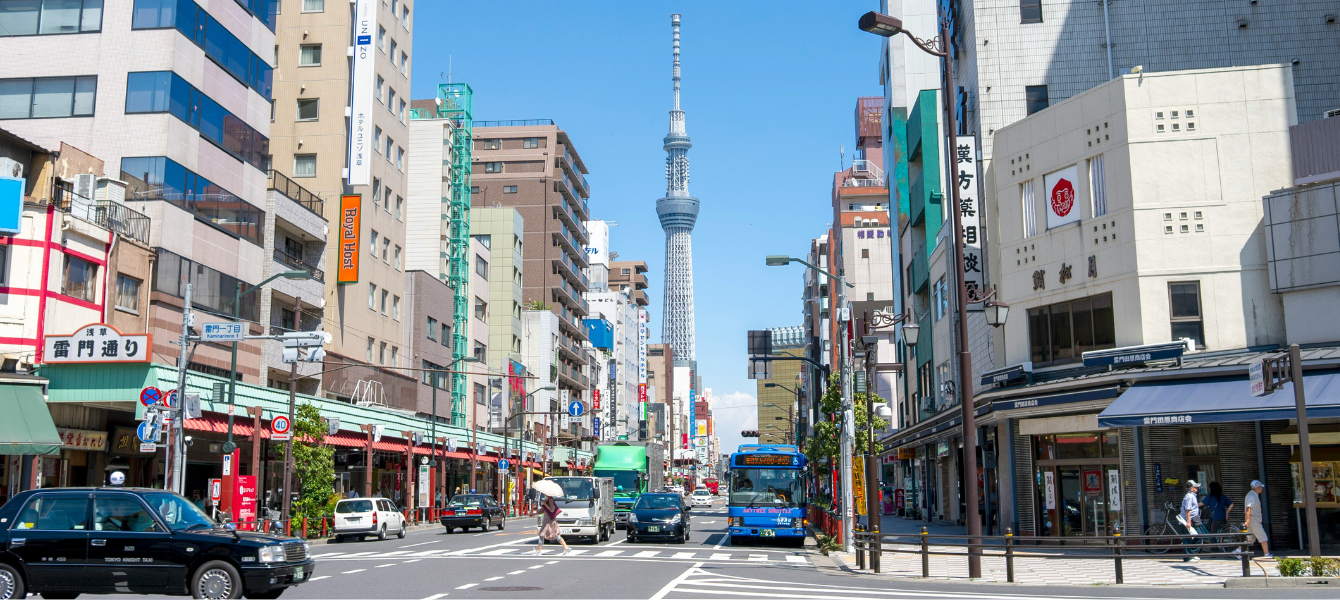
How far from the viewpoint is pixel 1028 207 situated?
33.5m

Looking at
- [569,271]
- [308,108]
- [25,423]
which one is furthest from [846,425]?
[569,271]

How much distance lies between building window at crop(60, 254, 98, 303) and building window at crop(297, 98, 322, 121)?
83.9ft

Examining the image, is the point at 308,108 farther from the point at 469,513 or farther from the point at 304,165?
the point at 469,513

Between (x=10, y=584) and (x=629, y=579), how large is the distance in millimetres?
9963

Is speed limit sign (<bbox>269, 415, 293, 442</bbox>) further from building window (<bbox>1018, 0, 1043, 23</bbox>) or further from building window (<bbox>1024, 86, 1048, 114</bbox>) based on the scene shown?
building window (<bbox>1018, 0, 1043, 23</bbox>)

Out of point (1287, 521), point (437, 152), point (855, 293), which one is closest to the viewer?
point (1287, 521)

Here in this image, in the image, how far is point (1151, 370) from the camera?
27219 millimetres

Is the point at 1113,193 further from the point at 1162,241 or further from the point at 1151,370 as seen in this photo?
the point at 1151,370

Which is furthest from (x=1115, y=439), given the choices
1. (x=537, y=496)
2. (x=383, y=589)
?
(x=537, y=496)

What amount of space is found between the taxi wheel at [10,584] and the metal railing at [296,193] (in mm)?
38038

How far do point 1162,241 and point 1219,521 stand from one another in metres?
7.97

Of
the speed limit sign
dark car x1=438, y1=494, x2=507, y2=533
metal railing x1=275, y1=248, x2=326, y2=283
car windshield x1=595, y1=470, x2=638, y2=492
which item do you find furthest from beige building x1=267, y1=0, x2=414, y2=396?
the speed limit sign

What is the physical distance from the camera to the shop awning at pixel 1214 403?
22.8 meters

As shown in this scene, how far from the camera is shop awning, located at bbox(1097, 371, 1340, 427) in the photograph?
2278 cm
